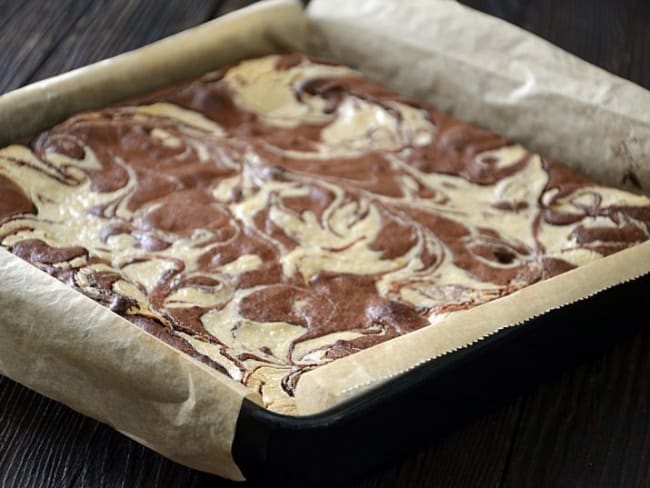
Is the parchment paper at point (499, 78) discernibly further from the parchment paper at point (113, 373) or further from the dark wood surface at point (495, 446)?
the parchment paper at point (113, 373)

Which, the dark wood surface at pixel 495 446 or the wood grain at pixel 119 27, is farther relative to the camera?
the wood grain at pixel 119 27

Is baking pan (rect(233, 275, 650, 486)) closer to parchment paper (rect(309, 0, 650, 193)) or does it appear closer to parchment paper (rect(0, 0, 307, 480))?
parchment paper (rect(0, 0, 307, 480))

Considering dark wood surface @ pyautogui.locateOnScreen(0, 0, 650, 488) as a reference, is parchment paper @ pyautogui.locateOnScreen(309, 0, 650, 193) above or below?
above

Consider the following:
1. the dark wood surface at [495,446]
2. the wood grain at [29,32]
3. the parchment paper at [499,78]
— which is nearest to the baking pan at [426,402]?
the dark wood surface at [495,446]

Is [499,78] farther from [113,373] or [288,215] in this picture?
[113,373]

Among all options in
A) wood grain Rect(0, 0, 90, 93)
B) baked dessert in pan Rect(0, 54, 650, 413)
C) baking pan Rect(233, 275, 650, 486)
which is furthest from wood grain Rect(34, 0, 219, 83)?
baking pan Rect(233, 275, 650, 486)

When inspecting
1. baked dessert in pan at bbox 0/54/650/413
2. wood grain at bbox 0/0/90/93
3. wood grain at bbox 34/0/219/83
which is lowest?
baked dessert in pan at bbox 0/54/650/413

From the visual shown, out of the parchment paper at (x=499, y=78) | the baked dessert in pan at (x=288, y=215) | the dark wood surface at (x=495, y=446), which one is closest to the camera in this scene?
the dark wood surface at (x=495, y=446)

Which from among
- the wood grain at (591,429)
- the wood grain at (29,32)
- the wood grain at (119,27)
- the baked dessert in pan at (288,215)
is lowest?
the wood grain at (591,429)

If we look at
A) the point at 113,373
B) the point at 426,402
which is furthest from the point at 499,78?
the point at 113,373
